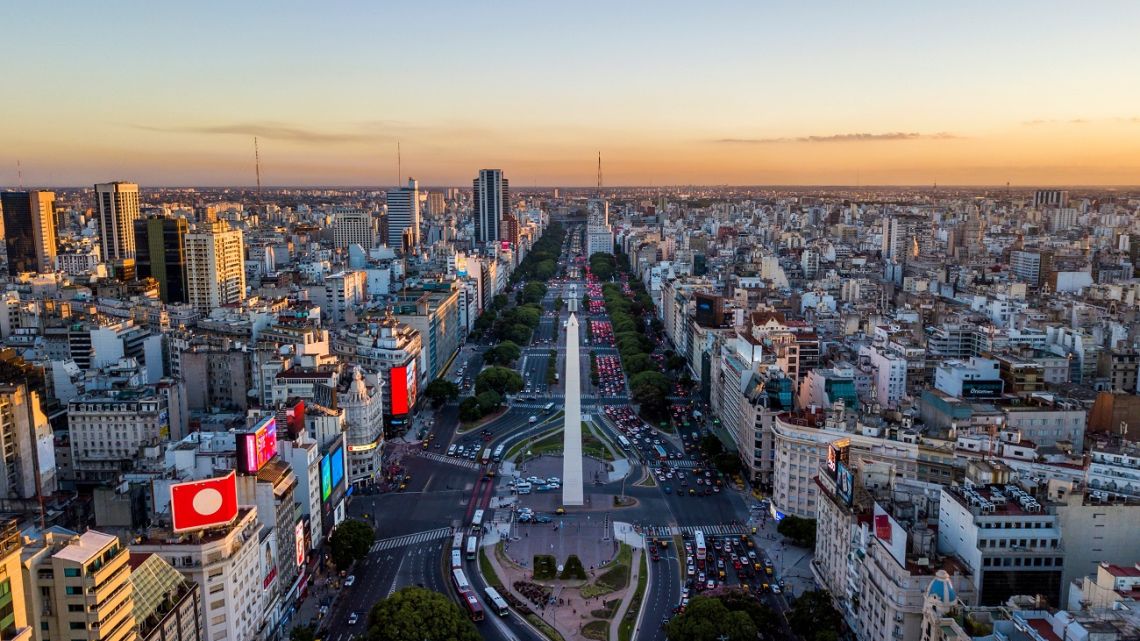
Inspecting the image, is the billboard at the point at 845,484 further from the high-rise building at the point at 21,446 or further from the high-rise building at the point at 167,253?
the high-rise building at the point at 167,253

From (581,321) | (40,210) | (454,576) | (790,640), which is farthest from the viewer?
(40,210)

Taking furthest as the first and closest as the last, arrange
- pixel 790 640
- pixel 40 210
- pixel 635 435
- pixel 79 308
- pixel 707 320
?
pixel 40 210, pixel 79 308, pixel 707 320, pixel 635 435, pixel 790 640

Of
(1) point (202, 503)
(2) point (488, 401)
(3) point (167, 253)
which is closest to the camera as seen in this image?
(1) point (202, 503)

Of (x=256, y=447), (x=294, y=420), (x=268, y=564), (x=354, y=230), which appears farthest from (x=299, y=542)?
(x=354, y=230)

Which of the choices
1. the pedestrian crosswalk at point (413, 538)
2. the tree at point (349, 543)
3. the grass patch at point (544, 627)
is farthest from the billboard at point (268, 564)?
the grass patch at point (544, 627)

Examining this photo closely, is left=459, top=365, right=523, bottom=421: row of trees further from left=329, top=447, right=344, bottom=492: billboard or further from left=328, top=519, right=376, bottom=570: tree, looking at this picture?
left=328, top=519, right=376, bottom=570: tree

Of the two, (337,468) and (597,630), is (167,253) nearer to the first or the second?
(337,468)

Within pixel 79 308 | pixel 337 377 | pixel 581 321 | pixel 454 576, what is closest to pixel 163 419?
pixel 337 377

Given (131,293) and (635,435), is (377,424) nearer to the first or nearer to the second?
(635,435)
